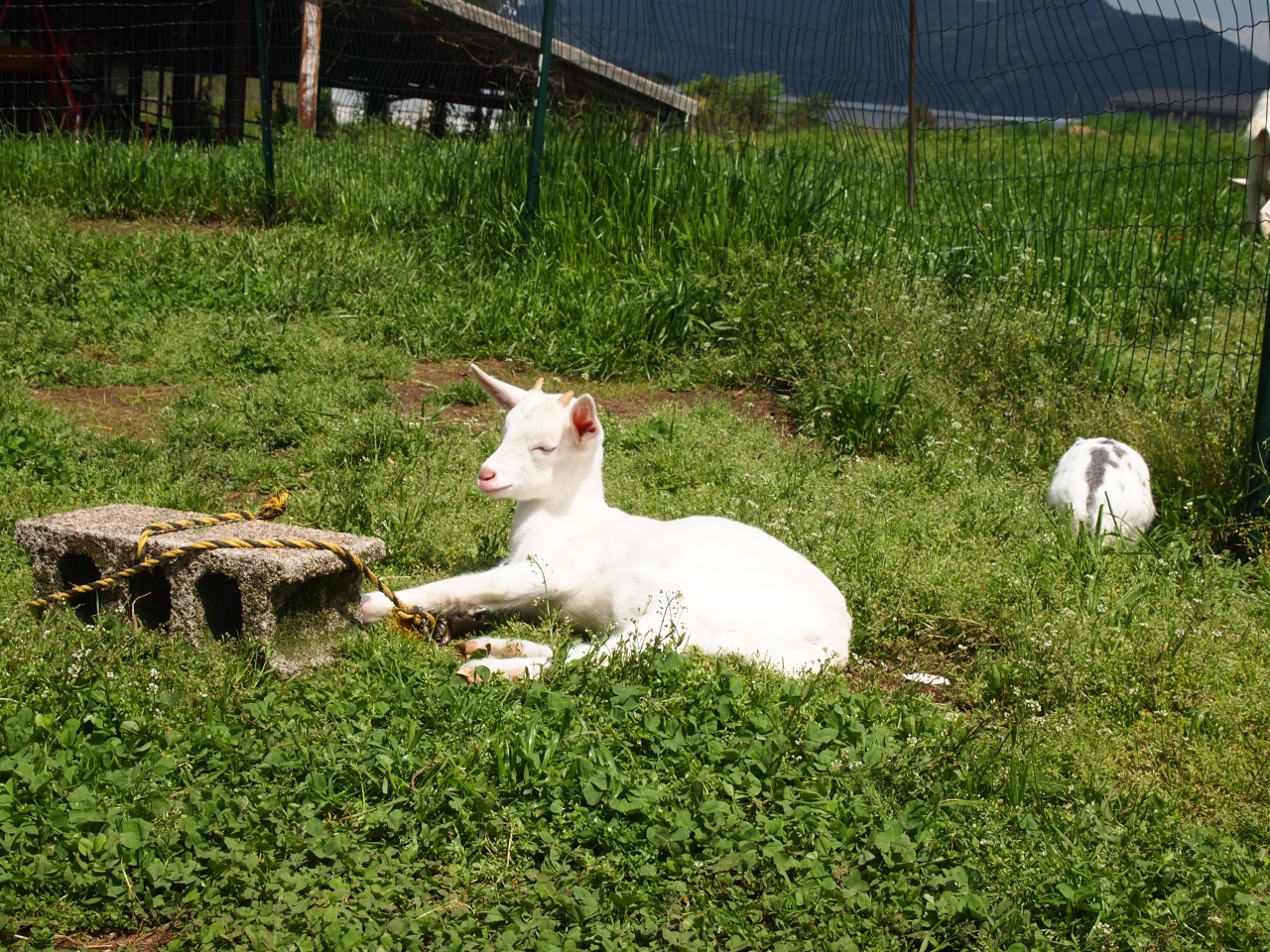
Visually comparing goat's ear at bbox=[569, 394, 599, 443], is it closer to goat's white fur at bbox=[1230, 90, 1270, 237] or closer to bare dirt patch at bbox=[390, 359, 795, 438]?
bare dirt patch at bbox=[390, 359, 795, 438]

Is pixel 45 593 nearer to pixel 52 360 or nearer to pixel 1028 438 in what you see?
pixel 52 360

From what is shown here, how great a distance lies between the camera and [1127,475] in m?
5.68

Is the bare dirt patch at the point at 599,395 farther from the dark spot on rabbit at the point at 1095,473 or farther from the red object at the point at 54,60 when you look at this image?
the red object at the point at 54,60

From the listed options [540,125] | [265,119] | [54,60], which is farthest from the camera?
[54,60]

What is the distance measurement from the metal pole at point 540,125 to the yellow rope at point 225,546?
197 inches

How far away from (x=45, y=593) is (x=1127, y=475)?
461 centimetres

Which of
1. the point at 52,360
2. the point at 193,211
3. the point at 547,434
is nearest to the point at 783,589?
the point at 547,434

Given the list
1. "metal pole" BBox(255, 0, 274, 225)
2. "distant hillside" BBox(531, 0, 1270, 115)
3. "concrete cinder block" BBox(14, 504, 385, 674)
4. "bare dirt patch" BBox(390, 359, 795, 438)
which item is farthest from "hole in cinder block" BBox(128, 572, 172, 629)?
"metal pole" BBox(255, 0, 274, 225)

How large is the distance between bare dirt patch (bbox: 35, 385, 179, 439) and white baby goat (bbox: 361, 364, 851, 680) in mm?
2533

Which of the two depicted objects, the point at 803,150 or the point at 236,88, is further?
the point at 236,88

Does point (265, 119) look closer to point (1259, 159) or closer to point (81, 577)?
point (81, 577)

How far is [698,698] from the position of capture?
11.8 feet

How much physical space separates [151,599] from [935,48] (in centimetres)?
641

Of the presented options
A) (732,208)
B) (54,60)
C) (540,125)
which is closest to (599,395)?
(732,208)
